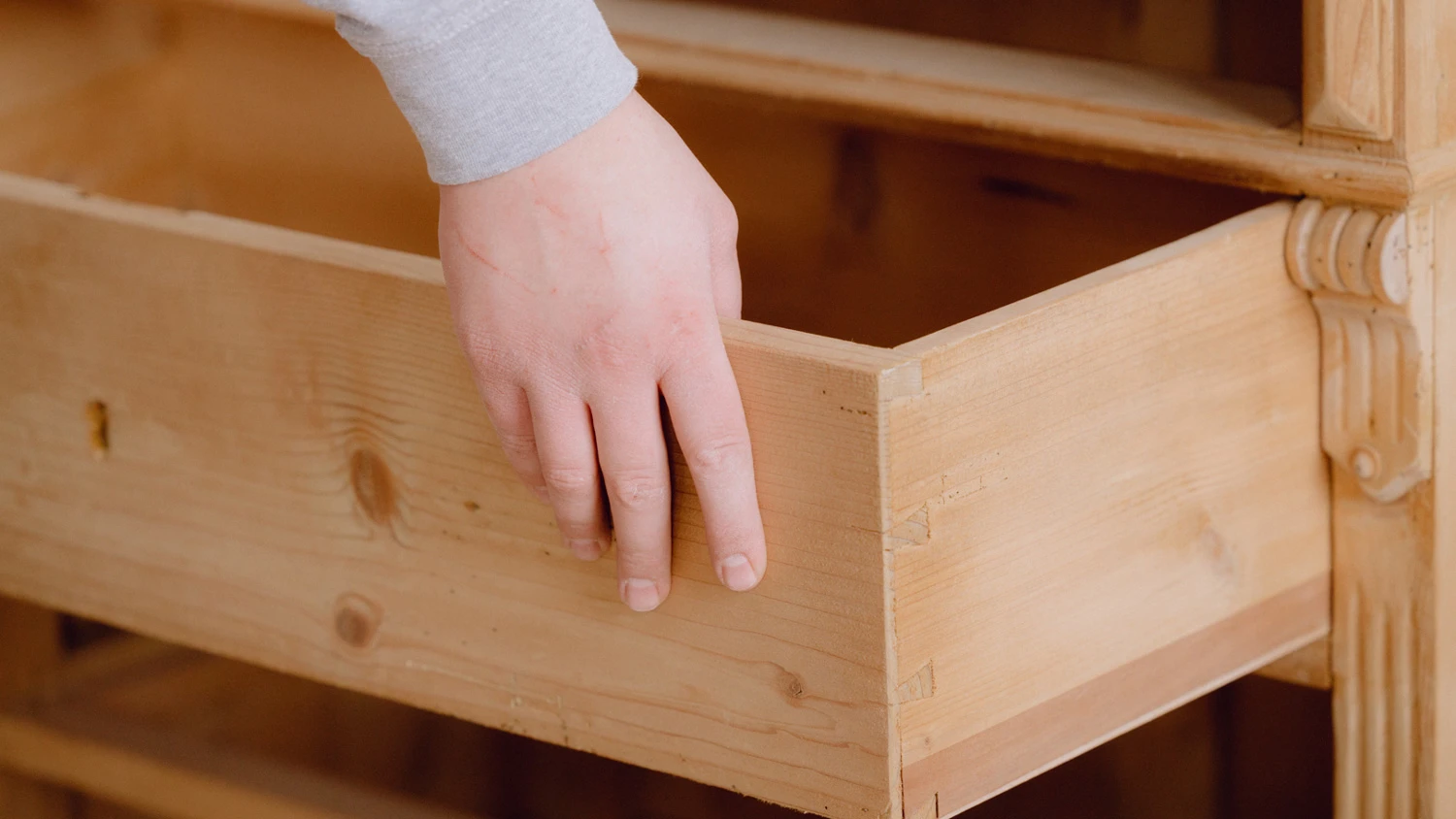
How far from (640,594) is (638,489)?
0.05 meters

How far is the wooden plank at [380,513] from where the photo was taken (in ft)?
1.95

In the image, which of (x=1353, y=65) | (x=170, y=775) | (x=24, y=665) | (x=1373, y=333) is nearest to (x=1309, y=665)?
(x=1373, y=333)

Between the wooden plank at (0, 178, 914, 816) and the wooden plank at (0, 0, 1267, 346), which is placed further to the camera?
the wooden plank at (0, 0, 1267, 346)

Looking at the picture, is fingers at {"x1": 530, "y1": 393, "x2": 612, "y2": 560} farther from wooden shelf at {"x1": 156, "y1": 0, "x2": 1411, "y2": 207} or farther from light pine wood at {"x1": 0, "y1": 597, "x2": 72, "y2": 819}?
light pine wood at {"x1": 0, "y1": 597, "x2": 72, "y2": 819}

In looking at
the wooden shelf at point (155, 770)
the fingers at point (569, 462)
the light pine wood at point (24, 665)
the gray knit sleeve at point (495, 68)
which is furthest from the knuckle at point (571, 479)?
the light pine wood at point (24, 665)

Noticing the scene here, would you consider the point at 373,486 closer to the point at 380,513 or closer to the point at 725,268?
the point at 380,513

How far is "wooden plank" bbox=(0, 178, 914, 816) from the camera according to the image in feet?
1.95

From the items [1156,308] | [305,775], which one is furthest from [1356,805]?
[305,775]

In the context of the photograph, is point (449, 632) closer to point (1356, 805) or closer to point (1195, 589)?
point (1195, 589)

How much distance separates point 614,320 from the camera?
57 centimetres

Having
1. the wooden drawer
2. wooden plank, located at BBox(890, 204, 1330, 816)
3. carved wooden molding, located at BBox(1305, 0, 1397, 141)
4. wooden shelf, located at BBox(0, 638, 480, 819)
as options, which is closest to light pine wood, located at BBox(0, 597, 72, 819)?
wooden shelf, located at BBox(0, 638, 480, 819)

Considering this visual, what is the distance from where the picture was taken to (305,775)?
1.09m

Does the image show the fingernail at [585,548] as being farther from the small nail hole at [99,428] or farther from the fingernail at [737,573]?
the small nail hole at [99,428]

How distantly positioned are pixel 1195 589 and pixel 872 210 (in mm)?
410
